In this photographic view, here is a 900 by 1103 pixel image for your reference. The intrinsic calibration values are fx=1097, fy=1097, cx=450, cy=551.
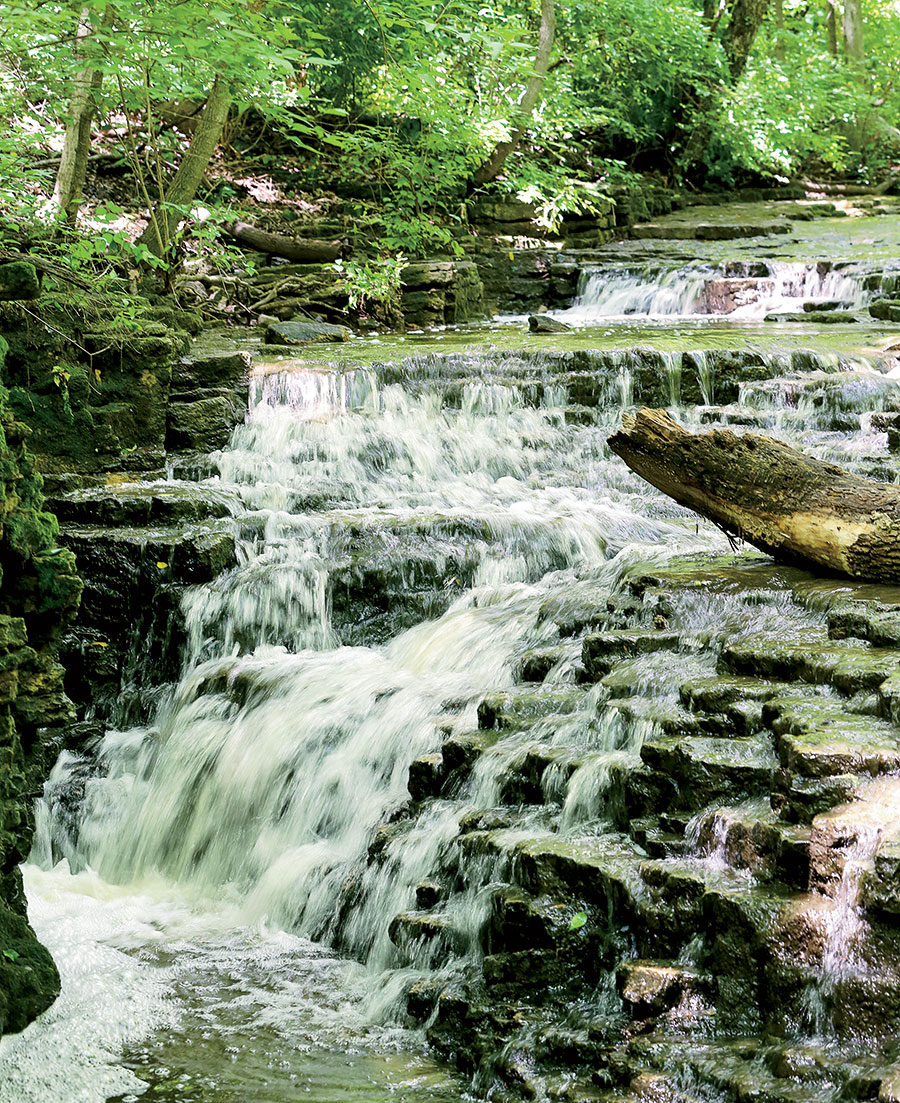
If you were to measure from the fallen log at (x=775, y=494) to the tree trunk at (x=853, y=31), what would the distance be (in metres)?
21.9

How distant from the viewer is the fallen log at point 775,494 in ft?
→ 16.0

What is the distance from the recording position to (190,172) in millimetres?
11305

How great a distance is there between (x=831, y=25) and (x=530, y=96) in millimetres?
15098

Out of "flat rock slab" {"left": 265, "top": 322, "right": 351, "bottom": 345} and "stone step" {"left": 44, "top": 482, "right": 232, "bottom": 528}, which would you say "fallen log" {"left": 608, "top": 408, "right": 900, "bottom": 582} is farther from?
"flat rock slab" {"left": 265, "top": 322, "right": 351, "bottom": 345}

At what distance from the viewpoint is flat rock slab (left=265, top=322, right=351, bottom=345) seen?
11336 mm

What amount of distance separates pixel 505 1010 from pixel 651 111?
19.9 m

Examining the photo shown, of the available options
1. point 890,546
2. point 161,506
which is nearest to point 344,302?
point 161,506

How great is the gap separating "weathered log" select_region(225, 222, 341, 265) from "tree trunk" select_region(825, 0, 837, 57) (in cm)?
1744

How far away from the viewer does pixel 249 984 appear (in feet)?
13.4

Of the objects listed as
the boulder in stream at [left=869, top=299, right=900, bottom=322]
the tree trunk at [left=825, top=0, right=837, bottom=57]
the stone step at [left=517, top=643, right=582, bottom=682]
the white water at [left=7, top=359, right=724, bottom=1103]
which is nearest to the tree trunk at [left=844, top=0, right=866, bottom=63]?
the tree trunk at [left=825, top=0, right=837, bottom=57]

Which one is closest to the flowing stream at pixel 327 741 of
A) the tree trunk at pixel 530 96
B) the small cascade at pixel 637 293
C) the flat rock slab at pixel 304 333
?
the flat rock slab at pixel 304 333

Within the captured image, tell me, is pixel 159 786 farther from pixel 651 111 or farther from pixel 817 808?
pixel 651 111

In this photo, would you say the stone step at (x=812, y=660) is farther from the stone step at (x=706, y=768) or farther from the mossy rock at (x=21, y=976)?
the mossy rock at (x=21, y=976)

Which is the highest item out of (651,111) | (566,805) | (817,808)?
(651,111)
